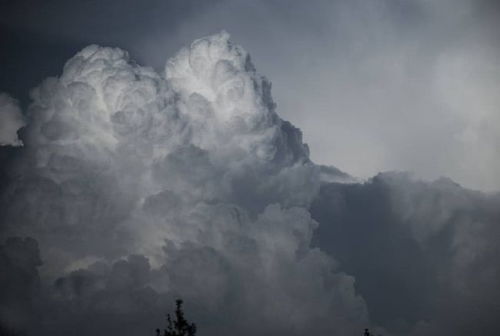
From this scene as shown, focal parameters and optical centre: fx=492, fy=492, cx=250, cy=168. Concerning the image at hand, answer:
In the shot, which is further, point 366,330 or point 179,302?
point 366,330

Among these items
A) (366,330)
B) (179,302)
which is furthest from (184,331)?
(366,330)

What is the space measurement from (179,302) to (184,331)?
333 centimetres

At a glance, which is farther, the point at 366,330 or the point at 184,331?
the point at 366,330

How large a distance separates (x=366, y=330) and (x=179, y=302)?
27.4 meters

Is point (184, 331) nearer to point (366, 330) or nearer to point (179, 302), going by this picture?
point (179, 302)

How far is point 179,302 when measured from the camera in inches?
1929

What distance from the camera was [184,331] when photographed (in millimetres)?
46531

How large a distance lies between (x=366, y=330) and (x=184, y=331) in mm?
27664

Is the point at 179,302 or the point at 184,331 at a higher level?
the point at 179,302

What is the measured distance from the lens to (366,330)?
6341 centimetres
